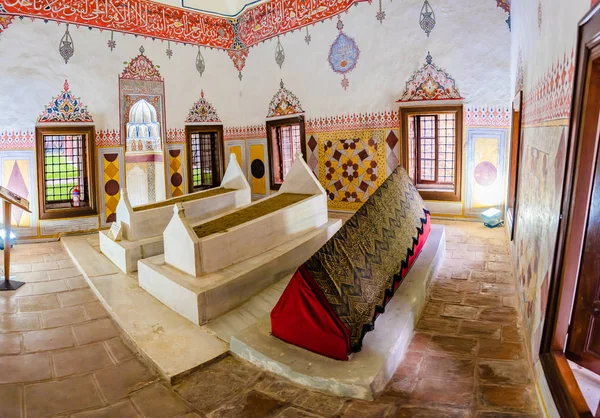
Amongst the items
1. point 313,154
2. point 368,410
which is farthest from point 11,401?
point 313,154

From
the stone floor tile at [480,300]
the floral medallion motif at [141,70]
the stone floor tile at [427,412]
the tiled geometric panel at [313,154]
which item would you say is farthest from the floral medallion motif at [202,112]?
the stone floor tile at [427,412]

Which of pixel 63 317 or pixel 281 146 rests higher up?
pixel 281 146

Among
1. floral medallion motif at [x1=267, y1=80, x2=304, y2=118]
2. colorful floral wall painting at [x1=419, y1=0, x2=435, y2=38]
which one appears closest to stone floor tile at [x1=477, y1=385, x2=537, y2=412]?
colorful floral wall painting at [x1=419, y1=0, x2=435, y2=38]

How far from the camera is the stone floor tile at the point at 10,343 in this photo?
136 inches

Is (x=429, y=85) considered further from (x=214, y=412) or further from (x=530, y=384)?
(x=214, y=412)

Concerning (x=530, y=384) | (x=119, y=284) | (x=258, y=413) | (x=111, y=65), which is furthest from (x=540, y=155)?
(x=111, y=65)

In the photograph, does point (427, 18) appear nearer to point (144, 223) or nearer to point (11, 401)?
point (144, 223)

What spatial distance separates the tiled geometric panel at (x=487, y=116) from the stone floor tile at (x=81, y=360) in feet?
19.1

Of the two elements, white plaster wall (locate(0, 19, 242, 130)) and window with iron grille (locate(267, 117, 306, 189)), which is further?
window with iron grille (locate(267, 117, 306, 189))

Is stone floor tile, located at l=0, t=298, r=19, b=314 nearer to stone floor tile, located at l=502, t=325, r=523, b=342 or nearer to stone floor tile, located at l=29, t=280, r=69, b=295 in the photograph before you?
stone floor tile, located at l=29, t=280, r=69, b=295

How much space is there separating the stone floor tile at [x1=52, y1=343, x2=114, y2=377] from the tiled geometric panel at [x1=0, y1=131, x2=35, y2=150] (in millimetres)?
4863

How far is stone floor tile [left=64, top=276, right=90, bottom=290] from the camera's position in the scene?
4961mm

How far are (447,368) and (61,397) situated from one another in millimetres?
2491

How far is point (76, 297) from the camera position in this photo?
465 centimetres
